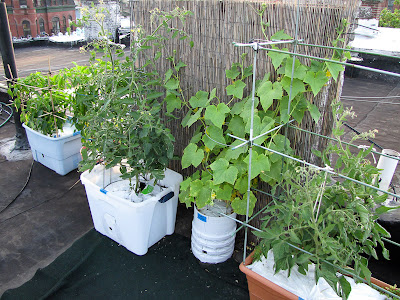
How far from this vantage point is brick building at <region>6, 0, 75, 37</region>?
1958cm

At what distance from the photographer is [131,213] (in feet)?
7.37

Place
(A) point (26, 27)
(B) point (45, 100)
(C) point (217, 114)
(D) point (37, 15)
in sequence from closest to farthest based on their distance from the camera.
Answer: (C) point (217, 114) < (B) point (45, 100) < (A) point (26, 27) < (D) point (37, 15)

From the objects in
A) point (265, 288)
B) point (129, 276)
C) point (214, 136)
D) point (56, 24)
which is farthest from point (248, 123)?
point (56, 24)

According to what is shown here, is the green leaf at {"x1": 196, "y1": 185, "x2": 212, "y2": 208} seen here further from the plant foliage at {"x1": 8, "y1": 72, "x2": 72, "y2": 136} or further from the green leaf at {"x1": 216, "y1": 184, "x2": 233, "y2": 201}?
the plant foliage at {"x1": 8, "y1": 72, "x2": 72, "y2": 136}

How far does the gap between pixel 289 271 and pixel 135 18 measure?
210 cm

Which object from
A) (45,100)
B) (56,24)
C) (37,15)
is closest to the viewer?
(45,100)

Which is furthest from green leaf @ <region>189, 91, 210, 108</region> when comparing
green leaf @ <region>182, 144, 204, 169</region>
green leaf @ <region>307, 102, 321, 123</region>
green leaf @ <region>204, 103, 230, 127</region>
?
green leaf @ <region>307, 102, 321, 123</region>

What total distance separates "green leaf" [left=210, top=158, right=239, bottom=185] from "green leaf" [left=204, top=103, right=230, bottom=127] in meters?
0.24

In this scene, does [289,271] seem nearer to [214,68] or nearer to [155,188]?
[155,188]

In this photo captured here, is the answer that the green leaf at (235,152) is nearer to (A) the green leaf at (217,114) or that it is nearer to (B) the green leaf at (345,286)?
(A) the green leaf at (217,114)

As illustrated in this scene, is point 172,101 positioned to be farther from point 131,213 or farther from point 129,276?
point 129,276

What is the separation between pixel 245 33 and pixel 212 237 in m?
1.35

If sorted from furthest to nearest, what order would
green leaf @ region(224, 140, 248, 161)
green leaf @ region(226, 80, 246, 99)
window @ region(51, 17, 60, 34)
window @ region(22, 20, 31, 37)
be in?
window @ region(51, 17, 60, 34) < window @ region(22, 20, 31, 37) < green leaf @ region(226, 80, 246, 99) < green leaf @ region(224, 140, 248, 161)

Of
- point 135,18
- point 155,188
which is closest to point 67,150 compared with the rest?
point 155,188
